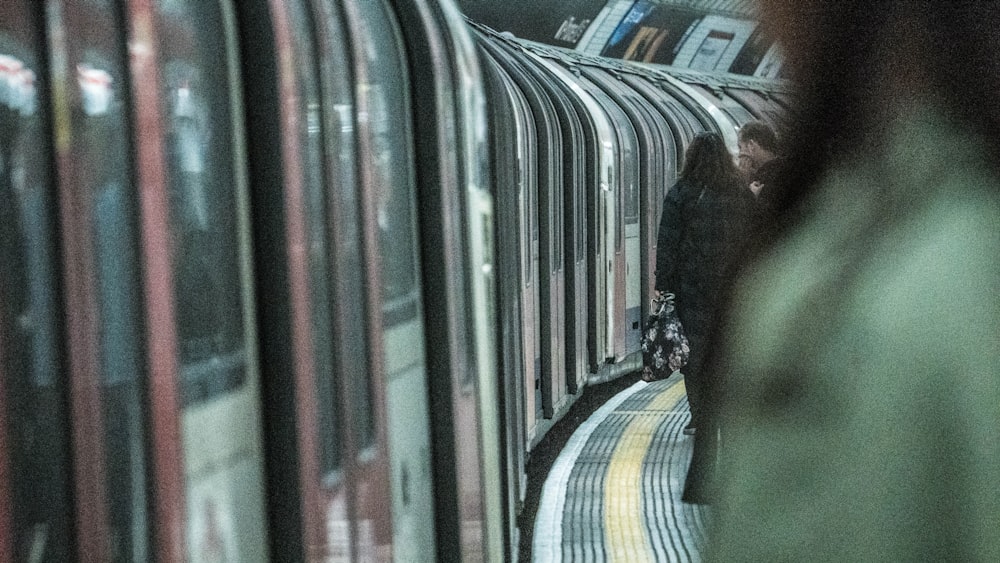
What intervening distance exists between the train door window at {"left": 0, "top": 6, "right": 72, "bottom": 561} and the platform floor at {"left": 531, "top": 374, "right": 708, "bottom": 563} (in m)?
2.01

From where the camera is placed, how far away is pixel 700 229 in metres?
4.76

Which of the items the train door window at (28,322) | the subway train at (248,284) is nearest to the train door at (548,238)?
the subway train at (248,284)

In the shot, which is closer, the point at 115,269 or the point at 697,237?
the point at 115,269

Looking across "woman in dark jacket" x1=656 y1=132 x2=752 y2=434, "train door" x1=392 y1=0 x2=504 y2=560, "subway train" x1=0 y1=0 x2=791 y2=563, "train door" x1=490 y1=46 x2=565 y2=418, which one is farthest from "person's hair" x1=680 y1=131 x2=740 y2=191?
"train door" x1=392 y1=0 x2=504 y2=560

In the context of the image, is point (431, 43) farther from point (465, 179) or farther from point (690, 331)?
point (690, 331)

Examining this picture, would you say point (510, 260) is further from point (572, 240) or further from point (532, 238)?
point (572, 240)

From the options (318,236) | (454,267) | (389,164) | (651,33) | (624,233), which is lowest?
(624,233)

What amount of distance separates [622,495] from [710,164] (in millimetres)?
1299

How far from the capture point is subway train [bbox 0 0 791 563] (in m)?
1.32

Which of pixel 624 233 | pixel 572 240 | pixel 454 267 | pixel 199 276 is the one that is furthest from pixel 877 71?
pixel 624 233

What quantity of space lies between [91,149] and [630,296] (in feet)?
22.6

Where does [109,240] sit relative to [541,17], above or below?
below

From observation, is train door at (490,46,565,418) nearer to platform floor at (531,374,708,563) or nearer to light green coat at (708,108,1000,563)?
platform floor at (531,374,708,563)

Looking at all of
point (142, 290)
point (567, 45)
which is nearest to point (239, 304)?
point (142, 290)
